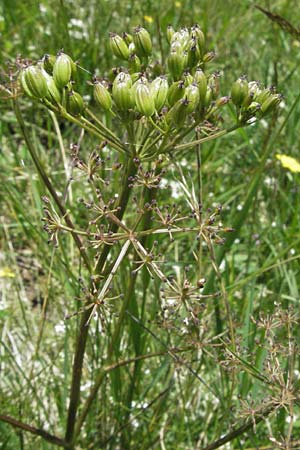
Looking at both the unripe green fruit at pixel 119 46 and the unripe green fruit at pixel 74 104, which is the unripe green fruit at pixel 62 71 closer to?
the unripe green fruit at pixel 74 104

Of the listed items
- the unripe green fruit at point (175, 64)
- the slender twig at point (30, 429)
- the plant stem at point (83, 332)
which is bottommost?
the slender twig at point (30, 429)

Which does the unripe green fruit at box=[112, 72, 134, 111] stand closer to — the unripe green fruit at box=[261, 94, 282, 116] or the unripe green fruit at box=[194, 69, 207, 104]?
the unripe green fruit at box=[194, 69, 207, 104]

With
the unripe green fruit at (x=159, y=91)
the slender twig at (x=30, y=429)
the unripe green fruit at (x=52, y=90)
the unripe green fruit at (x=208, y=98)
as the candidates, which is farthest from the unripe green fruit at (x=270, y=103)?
the slender twig at (x=30, y=429)

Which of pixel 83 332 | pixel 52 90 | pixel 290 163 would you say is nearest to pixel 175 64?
pixel 52 90

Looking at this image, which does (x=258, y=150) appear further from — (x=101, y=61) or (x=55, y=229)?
(x=55, y=229)

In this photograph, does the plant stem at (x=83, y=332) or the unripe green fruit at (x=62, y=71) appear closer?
the unripe green fruit at (x=62, y=71)

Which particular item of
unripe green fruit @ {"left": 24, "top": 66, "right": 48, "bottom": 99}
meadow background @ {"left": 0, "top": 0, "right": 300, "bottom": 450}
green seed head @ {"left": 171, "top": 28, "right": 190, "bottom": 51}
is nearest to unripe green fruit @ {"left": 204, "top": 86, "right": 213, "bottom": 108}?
green seed head @ {"left": 171, "top": 28, "right": 190, "bottom": 51}

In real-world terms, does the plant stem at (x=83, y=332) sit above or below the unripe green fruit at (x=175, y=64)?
below
